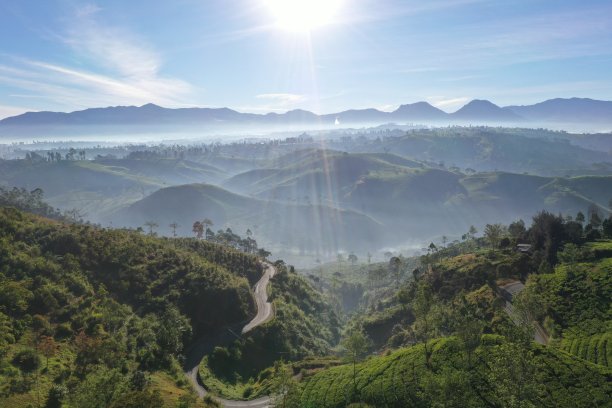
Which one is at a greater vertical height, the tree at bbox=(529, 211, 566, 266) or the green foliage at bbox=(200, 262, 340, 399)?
the tree at bbox=(529, 211, 566, 266)

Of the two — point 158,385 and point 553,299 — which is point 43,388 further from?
point 553,299

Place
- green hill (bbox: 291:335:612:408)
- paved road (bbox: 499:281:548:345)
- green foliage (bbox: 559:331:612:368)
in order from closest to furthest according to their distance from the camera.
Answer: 1. green hill (bbox: 291:335:612:408)
2. green foliage (bbox: 559:331:612:368)
3. paved road (bbox: 499:281:548:345)

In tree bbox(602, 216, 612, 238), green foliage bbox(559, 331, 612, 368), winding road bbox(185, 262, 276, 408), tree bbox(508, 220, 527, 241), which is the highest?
tree bbox(602, 216, 612, 238)

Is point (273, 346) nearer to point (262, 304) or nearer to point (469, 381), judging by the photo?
point (262, 304)

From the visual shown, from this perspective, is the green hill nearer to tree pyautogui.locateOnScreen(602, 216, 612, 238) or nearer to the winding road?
the winding road

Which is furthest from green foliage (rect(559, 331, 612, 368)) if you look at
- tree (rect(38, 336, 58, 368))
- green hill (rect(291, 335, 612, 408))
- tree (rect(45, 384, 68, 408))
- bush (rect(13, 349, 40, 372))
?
bush (rect(13, 349, 40, 372))

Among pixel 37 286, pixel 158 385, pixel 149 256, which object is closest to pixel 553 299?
pixel 158 385

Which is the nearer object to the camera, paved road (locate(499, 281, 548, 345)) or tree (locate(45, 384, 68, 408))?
tree (locate(45, 384, 68, 408))

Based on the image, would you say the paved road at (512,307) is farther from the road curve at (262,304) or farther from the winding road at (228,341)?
the road curve at (262,304)
